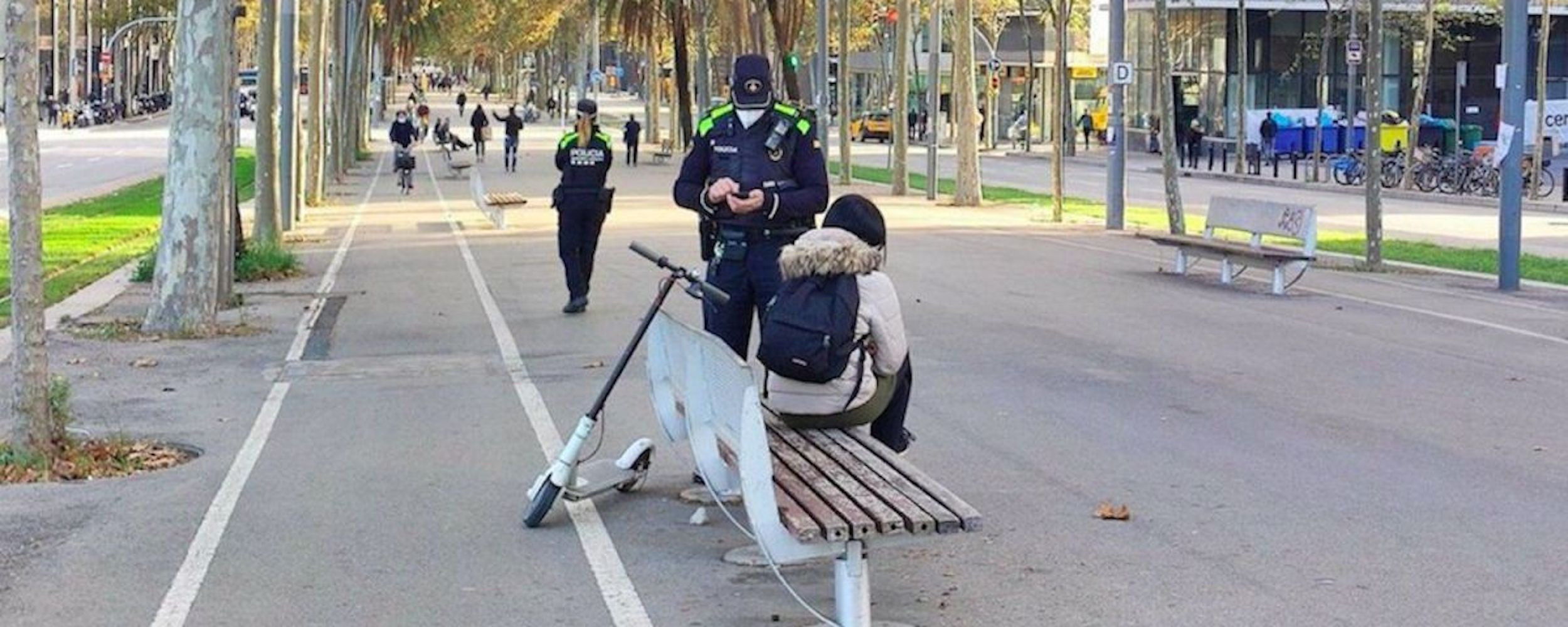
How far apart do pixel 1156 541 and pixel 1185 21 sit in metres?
67.5

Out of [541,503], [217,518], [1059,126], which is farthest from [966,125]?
[541,503]

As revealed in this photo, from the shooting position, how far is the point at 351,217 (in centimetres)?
3381

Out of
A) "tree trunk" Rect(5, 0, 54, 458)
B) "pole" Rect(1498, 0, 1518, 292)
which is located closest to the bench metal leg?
"tree trunk" Rect(5, 0, 54, 458)

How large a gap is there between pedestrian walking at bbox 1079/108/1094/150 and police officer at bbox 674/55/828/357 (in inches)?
2865

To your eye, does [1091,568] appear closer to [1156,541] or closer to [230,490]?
[1156,541]

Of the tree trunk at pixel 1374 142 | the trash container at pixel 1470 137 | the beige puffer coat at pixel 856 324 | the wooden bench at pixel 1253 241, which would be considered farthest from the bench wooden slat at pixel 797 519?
the trash container at pixel 1470 137

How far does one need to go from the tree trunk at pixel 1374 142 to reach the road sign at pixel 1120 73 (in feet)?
23.0

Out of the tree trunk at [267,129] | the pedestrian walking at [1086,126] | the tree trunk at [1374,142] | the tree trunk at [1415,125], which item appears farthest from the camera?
the pedestrian walking at [1086,126]

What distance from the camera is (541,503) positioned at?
28.1 feet

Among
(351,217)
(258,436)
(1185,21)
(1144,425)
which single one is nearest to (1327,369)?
(1144,425)

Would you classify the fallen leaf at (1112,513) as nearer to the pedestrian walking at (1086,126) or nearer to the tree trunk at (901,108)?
the tree trunk at (901,108)

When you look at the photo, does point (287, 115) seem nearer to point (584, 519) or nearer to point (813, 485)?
point (584, 519)

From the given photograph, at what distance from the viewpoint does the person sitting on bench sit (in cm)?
776

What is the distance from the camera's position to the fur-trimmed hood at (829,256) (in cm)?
773
